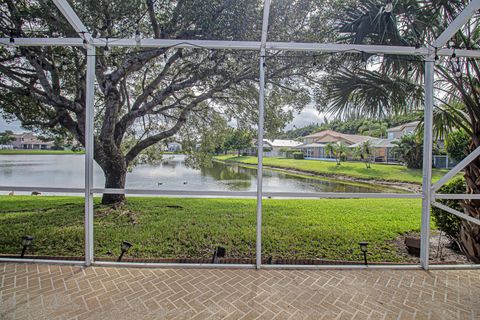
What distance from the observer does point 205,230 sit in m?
5.32

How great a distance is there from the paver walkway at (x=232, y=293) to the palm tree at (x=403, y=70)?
1.85m

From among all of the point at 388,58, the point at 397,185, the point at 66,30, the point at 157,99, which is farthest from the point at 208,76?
the point at 397,185

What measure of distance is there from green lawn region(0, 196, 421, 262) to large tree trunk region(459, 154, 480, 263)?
970mm

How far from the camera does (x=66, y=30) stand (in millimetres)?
4188

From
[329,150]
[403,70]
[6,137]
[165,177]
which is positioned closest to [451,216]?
[403,70]

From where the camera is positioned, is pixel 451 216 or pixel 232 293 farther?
pixel 451 216

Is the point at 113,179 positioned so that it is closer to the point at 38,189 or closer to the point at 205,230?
the point at 205,230

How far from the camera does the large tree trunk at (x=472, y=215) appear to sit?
343cm

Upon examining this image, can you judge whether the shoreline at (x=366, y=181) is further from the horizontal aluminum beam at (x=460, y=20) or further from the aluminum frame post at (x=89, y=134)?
the aluminum frame post at (x=89, y=134)

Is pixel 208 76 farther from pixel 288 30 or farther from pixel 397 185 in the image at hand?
pixel 397 185

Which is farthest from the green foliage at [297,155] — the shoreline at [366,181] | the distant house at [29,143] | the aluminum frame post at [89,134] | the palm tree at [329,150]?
the distant house at [29,143]

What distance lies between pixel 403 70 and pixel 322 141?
12.8 ft

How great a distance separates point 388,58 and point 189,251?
4579mm

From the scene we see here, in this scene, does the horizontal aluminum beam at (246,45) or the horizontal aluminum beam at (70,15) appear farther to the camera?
the horizontal aluminum beam at (246,45)
